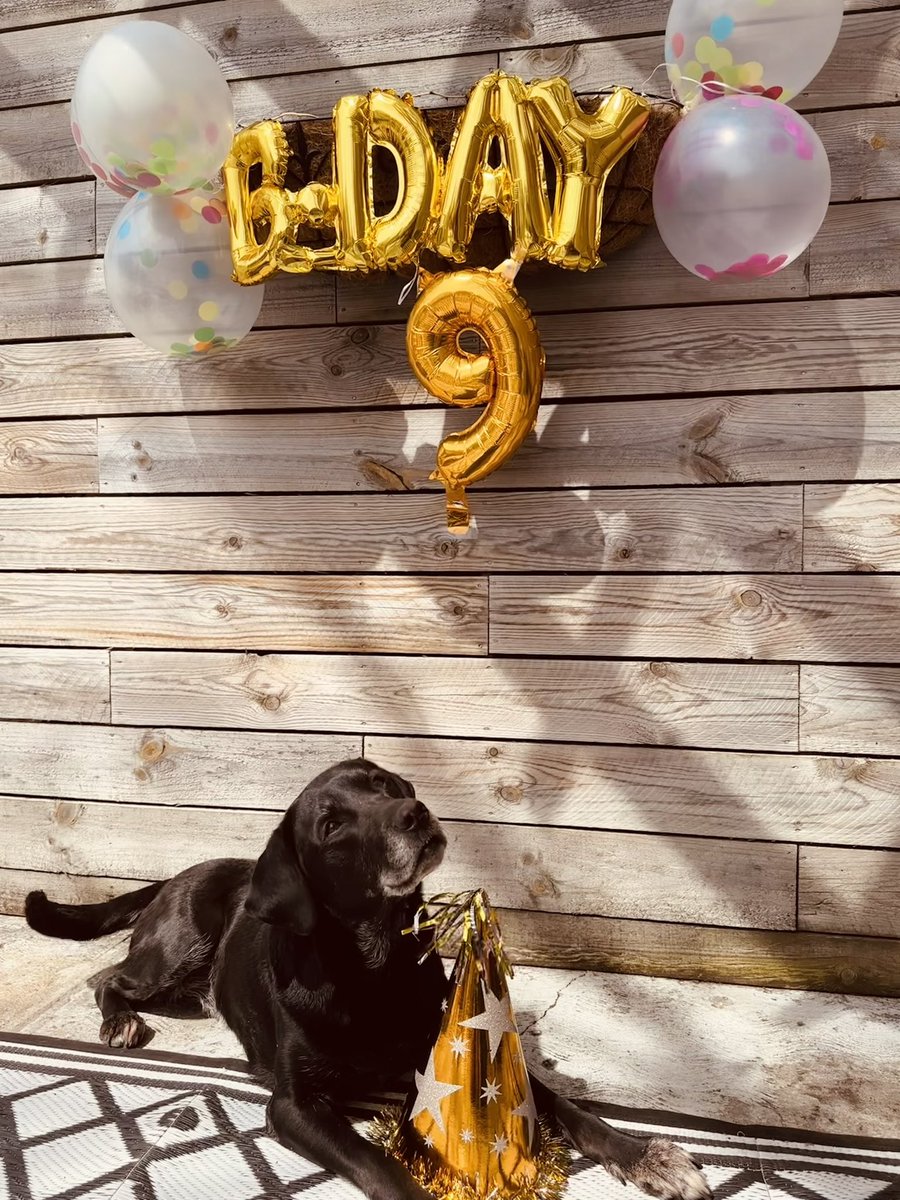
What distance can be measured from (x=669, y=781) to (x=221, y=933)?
39.8 inches

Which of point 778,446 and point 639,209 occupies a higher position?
point 639,209

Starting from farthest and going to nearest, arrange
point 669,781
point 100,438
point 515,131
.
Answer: point 100,438
point 669,781
point 515,131

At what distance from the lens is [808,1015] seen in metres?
1.95

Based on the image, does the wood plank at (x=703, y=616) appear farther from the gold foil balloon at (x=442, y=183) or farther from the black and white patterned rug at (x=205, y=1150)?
the black and white patterned rug at (x=205, y=1150)

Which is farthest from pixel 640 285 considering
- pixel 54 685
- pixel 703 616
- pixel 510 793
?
pixel 54 685

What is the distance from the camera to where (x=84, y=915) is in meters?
2.16

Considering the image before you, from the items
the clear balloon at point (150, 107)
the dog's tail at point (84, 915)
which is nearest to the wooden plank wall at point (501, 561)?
the dog's tail at point (84, 915)

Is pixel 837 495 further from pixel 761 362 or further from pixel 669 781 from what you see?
pixel 669 781

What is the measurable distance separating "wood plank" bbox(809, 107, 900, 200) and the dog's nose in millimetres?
1488

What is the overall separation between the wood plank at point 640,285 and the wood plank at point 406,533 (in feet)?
1.35

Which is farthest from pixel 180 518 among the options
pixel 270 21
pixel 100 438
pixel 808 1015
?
pixel 808 1015

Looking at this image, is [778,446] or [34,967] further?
[34,967]

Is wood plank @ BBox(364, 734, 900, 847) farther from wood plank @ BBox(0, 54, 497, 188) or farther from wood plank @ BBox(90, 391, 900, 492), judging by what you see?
wood plank @ BBox(0, 54, 497, 188)

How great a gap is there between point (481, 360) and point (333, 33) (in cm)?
93
